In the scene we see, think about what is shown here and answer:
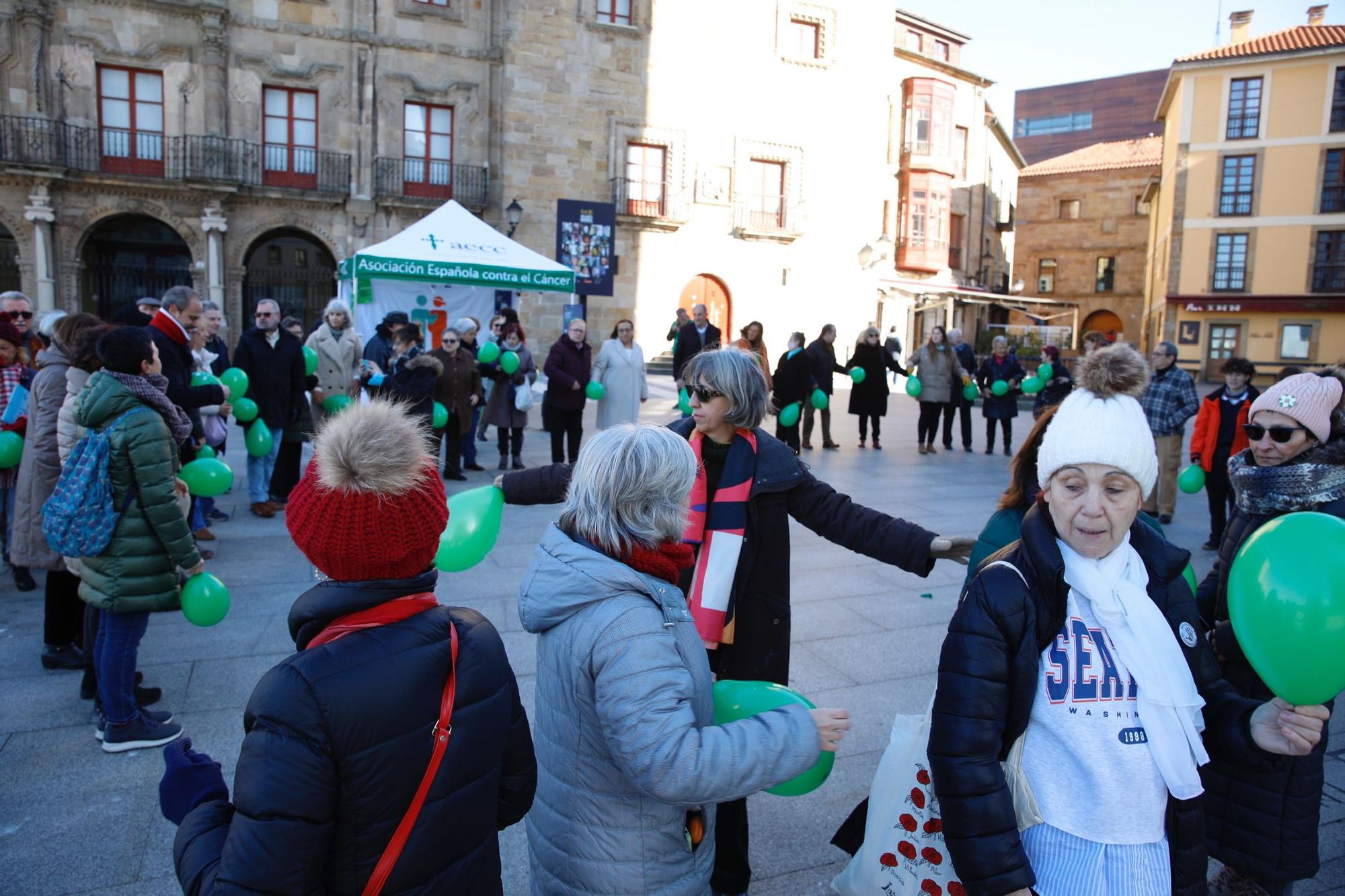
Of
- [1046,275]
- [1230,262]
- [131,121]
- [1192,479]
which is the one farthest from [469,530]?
[1046,275]

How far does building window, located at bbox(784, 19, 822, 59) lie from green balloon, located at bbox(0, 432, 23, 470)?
78.1 feet

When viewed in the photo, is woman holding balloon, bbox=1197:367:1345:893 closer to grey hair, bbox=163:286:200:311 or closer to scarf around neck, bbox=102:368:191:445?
scarf around neck, bbox=102:368:191:445

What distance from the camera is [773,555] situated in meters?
2.69

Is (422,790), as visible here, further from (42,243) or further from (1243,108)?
(1243,108)

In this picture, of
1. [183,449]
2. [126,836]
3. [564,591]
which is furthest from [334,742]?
[183,449]

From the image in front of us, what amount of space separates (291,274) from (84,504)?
21412mm

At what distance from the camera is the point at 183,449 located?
16.4 ft

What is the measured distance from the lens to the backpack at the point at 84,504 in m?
3.21

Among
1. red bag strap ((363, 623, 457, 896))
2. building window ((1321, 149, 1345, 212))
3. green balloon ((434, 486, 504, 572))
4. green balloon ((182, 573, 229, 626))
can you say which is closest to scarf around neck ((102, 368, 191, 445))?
green balloon ((182, 573, 229, 626))

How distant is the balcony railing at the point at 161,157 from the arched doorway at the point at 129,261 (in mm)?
1489

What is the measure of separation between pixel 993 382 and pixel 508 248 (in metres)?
7.33

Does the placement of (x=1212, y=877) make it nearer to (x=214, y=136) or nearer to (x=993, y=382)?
(x=993, y=382)

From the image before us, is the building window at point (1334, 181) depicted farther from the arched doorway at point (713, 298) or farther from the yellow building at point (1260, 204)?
the arched doorway at point (713, 298)

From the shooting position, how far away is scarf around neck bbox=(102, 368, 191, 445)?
3.29 meters
